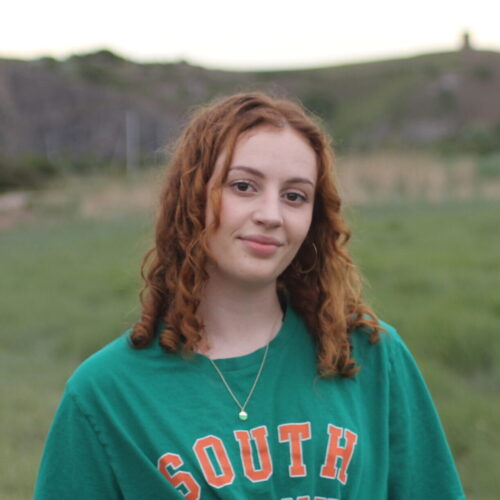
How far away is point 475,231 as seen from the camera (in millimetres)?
10250

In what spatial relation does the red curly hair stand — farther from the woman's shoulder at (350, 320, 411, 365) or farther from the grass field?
the grass field

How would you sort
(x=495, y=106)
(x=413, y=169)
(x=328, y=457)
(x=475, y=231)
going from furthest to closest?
(x=495, y=106) < (x=413, y=169) < (x=475, y=231) < (x=328, y=457)

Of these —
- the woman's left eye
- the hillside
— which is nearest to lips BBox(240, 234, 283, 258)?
the woman's left eye

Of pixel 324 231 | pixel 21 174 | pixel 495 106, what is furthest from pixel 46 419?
pixel 495 106

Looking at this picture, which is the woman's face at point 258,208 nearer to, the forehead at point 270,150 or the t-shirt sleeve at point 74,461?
the forehead at point 270,150

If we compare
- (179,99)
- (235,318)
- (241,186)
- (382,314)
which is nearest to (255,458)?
(235,318)

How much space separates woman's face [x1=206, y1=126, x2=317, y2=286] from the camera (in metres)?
1.69

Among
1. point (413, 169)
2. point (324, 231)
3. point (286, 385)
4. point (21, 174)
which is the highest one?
point (324, 231)

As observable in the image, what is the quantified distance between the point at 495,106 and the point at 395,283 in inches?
2440

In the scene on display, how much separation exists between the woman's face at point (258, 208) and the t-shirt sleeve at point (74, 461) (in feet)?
1.33

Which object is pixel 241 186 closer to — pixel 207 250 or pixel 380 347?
pixel 207 250

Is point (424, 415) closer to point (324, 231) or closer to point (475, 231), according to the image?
point (324, 231)

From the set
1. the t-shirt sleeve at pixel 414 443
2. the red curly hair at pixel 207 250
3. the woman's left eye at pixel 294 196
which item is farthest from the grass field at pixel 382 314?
→ the woman's left eye at pixel 294 196

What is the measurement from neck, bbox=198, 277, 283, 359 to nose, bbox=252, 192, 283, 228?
15 centimetres
